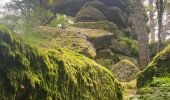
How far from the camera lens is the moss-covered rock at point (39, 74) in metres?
3.50

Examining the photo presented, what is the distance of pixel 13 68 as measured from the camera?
11.7 feet

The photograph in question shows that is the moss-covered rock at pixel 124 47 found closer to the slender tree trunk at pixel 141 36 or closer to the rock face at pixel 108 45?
the rock face at pixel 108 45

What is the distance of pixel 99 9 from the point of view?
22.2 m

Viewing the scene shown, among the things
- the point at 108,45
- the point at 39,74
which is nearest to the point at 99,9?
the point at 108,45

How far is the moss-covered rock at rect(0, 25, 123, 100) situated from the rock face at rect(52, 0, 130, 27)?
1574 centimetres

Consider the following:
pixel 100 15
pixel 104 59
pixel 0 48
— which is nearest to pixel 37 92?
pixel 0 48

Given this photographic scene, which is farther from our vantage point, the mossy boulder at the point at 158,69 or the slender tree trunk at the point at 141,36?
the slender tree trunk at the point at 141,36

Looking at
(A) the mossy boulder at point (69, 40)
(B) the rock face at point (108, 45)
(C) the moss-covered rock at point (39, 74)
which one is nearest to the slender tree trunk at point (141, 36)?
(B) the rock face at point (108, 45)

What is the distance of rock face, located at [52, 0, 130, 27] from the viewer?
21237 millimetres

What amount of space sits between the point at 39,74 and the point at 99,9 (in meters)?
18.6

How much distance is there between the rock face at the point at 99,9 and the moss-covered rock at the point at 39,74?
1574 cm

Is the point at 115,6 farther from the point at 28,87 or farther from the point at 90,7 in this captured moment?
the point at 28,87

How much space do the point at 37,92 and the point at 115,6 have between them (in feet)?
65.6

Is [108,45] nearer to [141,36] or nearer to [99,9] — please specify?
[141,36]
